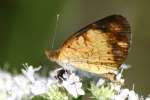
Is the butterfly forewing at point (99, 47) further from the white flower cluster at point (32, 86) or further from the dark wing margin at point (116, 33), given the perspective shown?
the white flower cluster at point (32, 86)

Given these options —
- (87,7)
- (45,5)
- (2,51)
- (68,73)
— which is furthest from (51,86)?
(87,7)

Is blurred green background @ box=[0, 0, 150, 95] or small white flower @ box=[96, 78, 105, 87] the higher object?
blurred green background @ box=[0, 0, 150, 95]

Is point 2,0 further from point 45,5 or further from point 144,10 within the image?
point 144,10

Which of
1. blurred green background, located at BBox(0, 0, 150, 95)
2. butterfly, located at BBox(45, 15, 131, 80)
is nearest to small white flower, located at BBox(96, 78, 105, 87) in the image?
butterfly, located at BBox(45, 15, 131, 80)

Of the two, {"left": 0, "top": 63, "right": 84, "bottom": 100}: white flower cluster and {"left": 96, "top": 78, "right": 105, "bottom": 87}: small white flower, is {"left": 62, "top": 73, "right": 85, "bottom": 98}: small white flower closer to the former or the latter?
{"left": 0, "top": 63, "right": 84, "bottom": 100}: white flower cluster

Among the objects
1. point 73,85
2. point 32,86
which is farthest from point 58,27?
point 73,85
